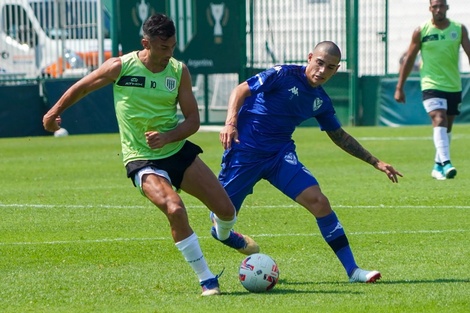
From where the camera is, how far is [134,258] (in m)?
9.57

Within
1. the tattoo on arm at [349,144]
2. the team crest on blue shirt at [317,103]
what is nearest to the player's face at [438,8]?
the tattoo on arm at [349,144]

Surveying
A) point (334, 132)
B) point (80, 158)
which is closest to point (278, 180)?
point (334, 132)

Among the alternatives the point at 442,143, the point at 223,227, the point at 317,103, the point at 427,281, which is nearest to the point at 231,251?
the point at 223,227

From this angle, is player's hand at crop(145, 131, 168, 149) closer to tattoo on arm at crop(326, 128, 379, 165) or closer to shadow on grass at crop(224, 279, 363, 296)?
shadow on grass at crop(224, 279, 363, 296)

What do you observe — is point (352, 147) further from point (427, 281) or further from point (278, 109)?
point (427, 281)

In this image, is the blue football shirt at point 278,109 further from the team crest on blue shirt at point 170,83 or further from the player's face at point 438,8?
the player's face at point 438,8

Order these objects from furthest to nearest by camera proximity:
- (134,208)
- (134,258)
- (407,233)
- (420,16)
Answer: (420,16) → (134,208) → (407,233) → (134,258)

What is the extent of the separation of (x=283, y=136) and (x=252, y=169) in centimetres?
40

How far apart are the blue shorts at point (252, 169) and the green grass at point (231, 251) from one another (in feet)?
2.20

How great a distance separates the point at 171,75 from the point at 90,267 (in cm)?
189

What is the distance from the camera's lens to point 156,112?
8.22m

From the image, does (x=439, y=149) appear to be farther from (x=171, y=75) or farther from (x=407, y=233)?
(x=171, y=75)

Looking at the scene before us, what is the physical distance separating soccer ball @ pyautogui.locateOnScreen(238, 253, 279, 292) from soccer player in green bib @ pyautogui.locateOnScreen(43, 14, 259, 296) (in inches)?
21.2

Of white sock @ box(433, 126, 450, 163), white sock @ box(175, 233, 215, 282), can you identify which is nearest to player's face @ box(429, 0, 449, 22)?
white sock @ box(433, 126, 450, 163)
